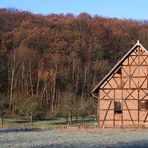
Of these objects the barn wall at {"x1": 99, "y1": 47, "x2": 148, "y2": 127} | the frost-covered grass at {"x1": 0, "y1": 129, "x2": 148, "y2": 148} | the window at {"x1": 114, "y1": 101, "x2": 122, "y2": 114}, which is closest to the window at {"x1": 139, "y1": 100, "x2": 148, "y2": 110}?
the barn wall at {"x1": 99, "y1": 47, "x2": 148, "y2": 127}

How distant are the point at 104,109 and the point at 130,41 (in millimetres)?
74223

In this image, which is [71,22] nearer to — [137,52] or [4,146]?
[137,52]

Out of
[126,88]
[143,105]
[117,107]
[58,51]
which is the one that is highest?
[58,51]

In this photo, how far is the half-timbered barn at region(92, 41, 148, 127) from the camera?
45000mm

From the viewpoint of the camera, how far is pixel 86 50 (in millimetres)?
118875

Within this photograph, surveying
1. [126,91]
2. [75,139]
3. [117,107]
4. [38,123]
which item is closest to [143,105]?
[126,91]

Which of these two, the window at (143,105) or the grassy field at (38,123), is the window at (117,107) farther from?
the grassy field at (38,123)

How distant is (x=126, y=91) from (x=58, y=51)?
7107cm

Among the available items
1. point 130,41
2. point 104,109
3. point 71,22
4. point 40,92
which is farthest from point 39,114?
point 71,22

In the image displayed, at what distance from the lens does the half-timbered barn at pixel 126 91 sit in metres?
45.0

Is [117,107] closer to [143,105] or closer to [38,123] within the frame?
[143,105]

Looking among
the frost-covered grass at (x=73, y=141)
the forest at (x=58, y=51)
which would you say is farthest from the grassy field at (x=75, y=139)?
the forest at (x=58, y=51)

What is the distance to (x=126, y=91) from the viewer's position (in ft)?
148

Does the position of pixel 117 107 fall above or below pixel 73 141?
above
